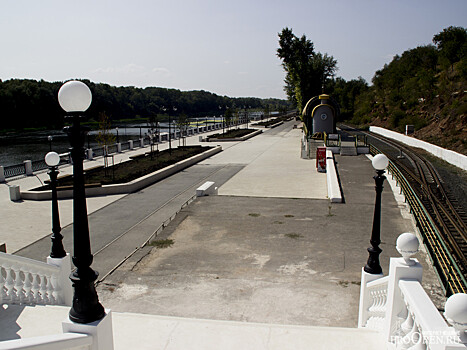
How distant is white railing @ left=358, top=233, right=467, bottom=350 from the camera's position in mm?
2912

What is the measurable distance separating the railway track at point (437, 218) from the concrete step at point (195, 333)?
2.44 metres

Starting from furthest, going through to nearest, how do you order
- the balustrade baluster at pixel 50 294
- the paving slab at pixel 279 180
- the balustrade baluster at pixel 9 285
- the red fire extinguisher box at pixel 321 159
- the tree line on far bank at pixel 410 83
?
the tree line on far bank at pixel 410 83 → the red fire extinguisher box at pixel 321 159 → the paving slab at pixel 279 180 → the balustrade baluster at pixel 50 294 → the balustrade baluster at pixel 9 285

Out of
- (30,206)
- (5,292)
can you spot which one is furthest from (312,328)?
(30,206)

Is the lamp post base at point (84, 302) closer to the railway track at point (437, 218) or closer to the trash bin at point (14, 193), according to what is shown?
the railway track at point (437, 218)

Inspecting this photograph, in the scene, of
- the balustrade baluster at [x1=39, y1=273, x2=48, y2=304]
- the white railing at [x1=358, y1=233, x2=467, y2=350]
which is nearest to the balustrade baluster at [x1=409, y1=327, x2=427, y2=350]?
the white railing at [x1=358, y1=233, x2=467, y2=350]

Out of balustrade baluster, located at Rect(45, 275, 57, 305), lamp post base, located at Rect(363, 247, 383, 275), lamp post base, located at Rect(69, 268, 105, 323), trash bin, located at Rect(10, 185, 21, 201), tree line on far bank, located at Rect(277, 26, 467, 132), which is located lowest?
trash bin, located at Rect(10, 185, 21, 201)

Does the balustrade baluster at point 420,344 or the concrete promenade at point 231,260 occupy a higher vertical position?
the balustrade baluster at point 420,344

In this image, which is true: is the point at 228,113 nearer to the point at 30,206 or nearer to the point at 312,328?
the point at 30,206

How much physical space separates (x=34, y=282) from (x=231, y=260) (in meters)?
4.53

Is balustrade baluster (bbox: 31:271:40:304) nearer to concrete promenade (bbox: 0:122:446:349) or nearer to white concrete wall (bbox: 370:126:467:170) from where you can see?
concrete promenade (bbox: 0:122:446:349)

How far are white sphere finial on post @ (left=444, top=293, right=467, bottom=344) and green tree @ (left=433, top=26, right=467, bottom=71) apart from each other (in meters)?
60.1

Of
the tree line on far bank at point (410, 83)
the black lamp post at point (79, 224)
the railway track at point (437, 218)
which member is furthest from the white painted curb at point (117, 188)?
the tree line on far bank at point (410, 83)

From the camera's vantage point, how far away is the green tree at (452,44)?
182 feet

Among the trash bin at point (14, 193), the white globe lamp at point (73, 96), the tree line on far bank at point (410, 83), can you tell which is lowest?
the trash bin at point (14, 193)
